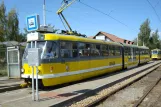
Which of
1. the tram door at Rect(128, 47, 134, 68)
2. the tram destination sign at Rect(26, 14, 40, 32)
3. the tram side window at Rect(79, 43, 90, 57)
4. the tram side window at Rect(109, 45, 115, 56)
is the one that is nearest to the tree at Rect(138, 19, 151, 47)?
the tram door at Rect(128, 47, 134, 68)

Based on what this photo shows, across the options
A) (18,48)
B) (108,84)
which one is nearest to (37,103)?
(108,84)

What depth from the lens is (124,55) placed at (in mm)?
24594

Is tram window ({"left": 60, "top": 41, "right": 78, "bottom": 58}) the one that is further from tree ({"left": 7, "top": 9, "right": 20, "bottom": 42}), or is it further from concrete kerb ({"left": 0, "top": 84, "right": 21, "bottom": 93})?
tree ({"left": 7, "top": 9, "right": 20, "bottom": 42})

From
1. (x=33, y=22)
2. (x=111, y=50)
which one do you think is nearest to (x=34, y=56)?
(x=33, y=22)

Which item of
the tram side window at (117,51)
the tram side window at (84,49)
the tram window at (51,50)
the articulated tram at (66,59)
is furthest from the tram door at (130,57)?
the tram window at (51,50)

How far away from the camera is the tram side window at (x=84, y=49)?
14.5 m

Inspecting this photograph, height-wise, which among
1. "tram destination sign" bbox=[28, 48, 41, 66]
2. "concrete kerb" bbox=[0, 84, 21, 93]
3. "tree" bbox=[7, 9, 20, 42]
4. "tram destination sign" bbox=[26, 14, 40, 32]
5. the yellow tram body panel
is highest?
"tree" bbox=[7, 9, 20, 42]

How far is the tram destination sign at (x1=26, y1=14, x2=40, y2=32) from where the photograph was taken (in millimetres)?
9344

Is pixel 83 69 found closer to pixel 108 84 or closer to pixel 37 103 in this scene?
pixel 108 84

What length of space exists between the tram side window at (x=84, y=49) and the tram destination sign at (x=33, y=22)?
5252mm

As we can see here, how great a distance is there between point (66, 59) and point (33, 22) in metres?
3.84

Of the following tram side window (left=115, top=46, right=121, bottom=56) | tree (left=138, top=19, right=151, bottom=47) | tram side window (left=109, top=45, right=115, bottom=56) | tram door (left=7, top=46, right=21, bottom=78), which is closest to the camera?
tram door (left=7, top=46, right=21, bottom=78)

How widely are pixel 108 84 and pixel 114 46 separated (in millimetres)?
7951

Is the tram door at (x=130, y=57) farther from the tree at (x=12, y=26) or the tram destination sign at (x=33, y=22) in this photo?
the tree at (x=12, y=26)
